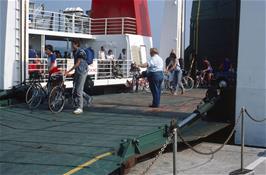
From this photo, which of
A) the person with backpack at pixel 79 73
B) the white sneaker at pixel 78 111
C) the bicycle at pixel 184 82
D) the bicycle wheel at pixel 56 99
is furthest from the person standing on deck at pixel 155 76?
the bicycle at pixel 184 82

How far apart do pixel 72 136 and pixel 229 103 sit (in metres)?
3.41

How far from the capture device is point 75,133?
6.79 m

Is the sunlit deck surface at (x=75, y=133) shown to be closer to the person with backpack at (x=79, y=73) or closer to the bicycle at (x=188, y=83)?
the person with backpack at (x=79, y=73)

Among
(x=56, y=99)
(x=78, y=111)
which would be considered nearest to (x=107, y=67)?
(x=56, y=99)

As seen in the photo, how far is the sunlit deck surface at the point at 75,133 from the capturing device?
198 inches

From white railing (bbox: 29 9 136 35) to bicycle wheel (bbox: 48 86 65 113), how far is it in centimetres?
946

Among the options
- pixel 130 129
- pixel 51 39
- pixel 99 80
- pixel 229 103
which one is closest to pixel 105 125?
pixel 130 129

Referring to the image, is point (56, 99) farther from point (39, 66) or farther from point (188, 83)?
point (188, 83)

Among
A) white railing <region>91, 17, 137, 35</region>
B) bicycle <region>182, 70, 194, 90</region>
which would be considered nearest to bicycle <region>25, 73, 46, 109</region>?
bicycle <region>182, 70, 194, 90</region>

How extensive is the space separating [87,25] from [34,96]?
12.1 m

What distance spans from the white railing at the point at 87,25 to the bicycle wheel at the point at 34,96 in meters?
8.53

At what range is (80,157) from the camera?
5344 mm

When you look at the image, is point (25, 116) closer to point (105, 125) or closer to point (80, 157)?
point (105, 125)

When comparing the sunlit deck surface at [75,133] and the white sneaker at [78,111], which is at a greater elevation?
the white sneaker at [78,111]
